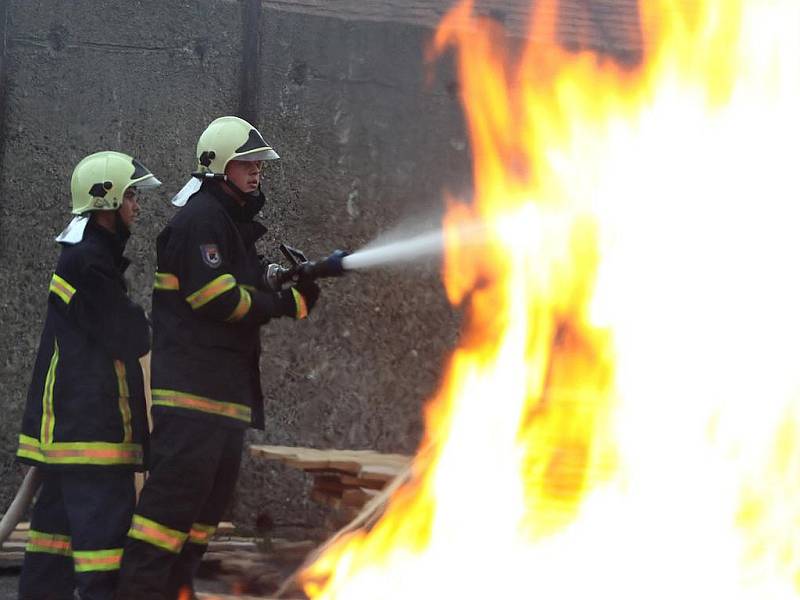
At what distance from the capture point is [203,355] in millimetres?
5168

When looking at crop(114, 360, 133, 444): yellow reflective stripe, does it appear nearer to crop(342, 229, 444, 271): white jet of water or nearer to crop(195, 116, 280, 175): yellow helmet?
crop(195, 116, 280, 175): yellow helmet

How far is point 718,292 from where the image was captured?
5.48 metres

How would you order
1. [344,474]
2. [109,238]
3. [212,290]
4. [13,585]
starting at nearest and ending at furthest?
1. [212,290]
2. [109,238]
3. [13,585]
4. [344,474]

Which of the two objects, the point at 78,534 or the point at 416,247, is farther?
the point at 416,247

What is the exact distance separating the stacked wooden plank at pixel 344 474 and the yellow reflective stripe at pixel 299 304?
96 cm

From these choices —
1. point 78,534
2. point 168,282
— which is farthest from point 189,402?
point 78,534

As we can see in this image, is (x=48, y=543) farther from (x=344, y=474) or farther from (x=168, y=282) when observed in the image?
(x=344, y=474)

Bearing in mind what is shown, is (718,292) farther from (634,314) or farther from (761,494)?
(761,494)

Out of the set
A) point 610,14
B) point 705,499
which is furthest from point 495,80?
point 705,499

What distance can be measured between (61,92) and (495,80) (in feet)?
8.13

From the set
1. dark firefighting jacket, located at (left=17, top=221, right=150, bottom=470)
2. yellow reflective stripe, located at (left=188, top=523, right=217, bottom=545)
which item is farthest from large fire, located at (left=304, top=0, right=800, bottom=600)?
dark firefighting jacket, located at (left=17, top=221, right=150, bottom=470)

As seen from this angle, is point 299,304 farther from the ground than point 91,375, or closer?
farther from the ground

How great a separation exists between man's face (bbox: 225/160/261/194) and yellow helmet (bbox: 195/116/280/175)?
3cm

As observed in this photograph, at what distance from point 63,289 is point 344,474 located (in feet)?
5.40
